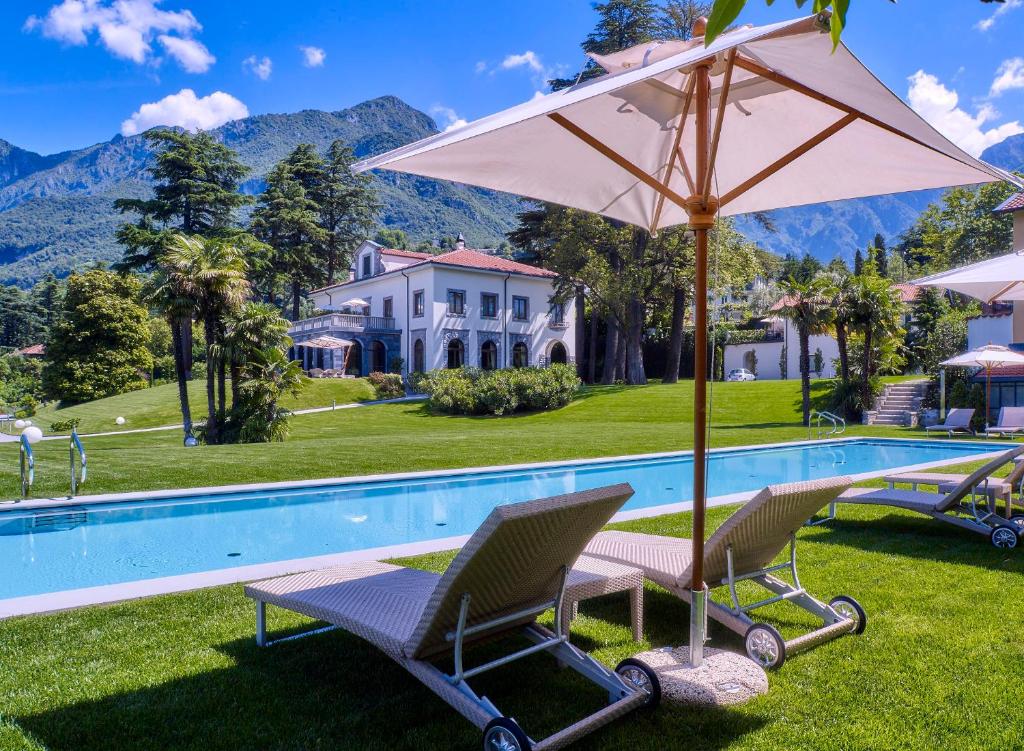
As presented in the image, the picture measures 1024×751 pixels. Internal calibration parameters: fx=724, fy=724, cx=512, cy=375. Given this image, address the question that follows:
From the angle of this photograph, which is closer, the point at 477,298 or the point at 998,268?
the point at 998,268

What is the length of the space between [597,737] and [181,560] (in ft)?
18.1

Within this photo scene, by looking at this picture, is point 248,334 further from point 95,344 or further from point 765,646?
point 95,344

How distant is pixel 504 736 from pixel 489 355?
35642 mm

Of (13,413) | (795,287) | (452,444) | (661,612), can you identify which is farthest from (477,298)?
(661,612)

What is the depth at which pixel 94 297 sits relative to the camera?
36406mm

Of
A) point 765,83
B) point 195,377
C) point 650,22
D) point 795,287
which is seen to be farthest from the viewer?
point 195,377

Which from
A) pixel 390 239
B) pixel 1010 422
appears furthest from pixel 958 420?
pixel 390 239

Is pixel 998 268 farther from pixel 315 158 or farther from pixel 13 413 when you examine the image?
pixel 315 158

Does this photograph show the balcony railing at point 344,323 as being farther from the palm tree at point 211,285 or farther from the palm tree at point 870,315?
the palm tree at point 870,315

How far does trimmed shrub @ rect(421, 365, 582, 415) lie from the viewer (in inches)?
1049

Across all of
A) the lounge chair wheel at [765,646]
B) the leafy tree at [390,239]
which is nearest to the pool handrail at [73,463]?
the lounge chair wheel at [765,646]

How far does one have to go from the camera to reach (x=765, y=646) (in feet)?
11.6

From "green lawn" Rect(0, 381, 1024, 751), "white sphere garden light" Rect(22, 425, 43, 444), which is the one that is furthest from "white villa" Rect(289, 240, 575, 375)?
"green lawn" Rect(0, 381, 1024, 751)

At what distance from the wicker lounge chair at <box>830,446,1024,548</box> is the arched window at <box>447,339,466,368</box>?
2979cm
